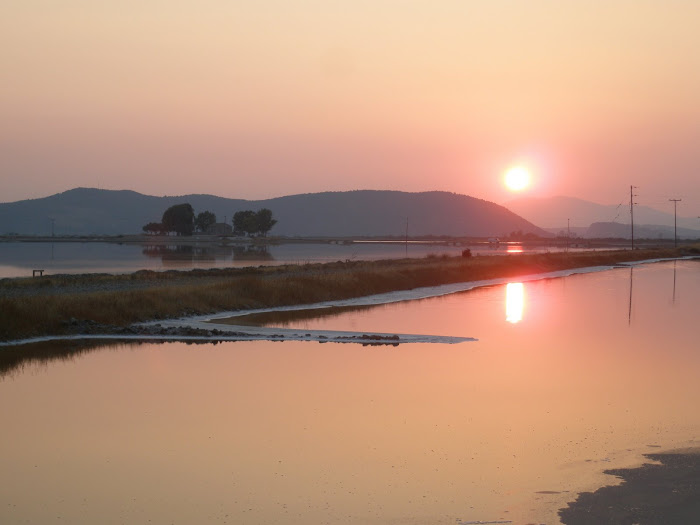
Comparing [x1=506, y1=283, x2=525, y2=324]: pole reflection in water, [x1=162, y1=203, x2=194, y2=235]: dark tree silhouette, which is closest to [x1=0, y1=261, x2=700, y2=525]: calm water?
[x1=506, y1=283, x2=525, y2=324]: pole reflection in water

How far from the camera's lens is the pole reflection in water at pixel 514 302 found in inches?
1248

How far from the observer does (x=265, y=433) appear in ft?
42.7

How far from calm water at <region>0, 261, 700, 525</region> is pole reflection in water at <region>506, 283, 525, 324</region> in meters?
7.03

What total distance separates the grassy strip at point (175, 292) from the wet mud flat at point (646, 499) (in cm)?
1690

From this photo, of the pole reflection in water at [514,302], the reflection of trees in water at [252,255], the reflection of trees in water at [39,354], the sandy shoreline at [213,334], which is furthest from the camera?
the reflection of trees in water at [252,255]

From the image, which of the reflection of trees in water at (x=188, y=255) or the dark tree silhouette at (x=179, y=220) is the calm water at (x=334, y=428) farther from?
the dark tree silhouette at (x=179, y=220)

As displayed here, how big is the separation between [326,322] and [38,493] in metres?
19.0

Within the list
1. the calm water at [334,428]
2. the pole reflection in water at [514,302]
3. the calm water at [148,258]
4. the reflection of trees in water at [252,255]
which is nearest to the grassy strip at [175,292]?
the calm water at [334,428]

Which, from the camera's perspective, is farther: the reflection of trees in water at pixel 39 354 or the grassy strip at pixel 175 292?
the grassy strip at pixel 175 292

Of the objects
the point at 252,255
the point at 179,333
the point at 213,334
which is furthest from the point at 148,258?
the point at 213,334

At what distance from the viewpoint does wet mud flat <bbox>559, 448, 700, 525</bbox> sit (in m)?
9.05

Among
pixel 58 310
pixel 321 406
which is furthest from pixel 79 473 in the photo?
pixel 58 310

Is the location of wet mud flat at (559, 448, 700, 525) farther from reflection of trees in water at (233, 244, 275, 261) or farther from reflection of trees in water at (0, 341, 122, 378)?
reflection of trees in water at (233, 244, 275, 261)

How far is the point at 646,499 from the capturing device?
31.7 feet
